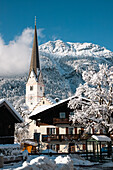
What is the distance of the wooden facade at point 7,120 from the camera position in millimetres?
21047

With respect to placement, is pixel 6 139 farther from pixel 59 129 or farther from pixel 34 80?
pixel 34 80

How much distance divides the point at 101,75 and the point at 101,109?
394 centimetres

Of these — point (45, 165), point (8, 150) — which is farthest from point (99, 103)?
point (45, 165)

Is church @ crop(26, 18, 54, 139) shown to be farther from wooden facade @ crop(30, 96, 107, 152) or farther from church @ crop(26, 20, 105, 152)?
wooden facade @ crop(30, 96, 107, 152)

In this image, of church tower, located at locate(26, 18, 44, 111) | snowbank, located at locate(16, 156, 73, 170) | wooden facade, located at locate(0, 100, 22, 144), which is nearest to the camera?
snowbank, located at locate(16, 156, 73, 170)

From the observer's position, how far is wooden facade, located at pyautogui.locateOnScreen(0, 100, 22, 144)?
21.0m

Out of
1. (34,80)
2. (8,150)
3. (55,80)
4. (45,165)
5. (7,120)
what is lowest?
(8,150)

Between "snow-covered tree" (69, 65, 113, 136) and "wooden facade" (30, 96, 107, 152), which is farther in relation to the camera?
"wooden facade" (30, 96, 107, 152)

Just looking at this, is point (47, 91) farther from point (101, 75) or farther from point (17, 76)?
point (101, 75)

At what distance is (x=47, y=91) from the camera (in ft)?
529

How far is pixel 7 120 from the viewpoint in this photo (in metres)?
21.9

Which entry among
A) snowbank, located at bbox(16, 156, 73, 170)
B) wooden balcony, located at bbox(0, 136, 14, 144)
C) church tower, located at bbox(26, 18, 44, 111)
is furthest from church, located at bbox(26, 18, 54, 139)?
snowbank, located at bbox(16, 156, 73, 170)

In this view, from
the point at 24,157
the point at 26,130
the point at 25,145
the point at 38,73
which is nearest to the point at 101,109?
the point at 24,157

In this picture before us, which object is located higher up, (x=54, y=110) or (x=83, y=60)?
(x=83, y=60)
